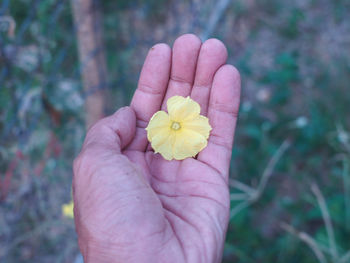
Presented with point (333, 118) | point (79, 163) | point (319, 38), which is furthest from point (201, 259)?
point (319, 38)

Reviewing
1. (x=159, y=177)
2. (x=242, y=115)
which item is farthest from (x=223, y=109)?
(x=242, y=115)

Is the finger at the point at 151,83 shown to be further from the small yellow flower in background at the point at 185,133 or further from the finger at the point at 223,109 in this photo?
the finger at the point at 223,109

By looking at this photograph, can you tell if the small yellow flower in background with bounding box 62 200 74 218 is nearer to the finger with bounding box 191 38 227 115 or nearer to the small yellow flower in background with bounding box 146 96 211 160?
the small yellow flower in background with bounding box 146 96 211 160

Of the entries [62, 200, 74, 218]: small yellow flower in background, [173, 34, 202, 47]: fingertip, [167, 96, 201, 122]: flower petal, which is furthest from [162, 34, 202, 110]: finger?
[62, 200, 74, 218]: small yellow flower in background

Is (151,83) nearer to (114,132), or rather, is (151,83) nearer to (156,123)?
A: (156,123)

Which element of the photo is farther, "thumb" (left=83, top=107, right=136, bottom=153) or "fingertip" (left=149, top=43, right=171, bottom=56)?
"fingertip" (left=149, top=43, right=171, bottom=56)

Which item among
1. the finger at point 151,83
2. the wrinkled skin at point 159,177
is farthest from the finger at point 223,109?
the finger at point 151,83

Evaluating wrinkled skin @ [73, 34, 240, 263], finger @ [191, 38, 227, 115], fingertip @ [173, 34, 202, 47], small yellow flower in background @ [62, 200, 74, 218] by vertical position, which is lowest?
small yellow flower in background @ [62, 200, 74, 218]
